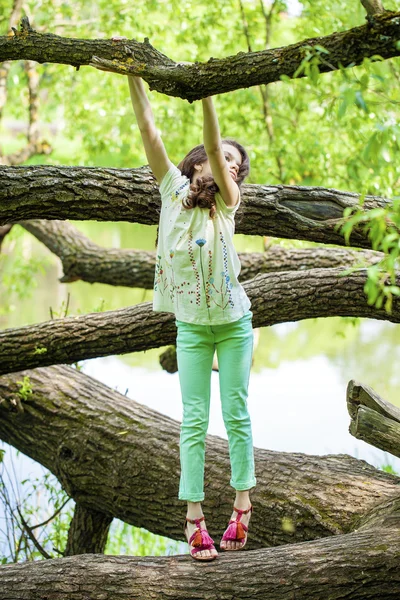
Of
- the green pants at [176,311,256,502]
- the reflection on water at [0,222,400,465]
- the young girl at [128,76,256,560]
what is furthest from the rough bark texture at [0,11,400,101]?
the reflection on water at [0,222,400,465]

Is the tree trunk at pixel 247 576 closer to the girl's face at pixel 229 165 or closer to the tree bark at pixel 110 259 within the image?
the girl's face at pixel 229 165

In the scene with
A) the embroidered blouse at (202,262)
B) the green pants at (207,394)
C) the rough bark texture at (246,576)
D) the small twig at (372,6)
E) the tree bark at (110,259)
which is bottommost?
the rough bark texture at (246,576)

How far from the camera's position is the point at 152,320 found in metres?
4.15

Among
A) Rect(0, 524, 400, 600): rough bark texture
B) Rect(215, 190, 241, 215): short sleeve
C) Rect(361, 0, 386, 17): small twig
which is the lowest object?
Rect(0, 524, 400, 600): rough bark texture

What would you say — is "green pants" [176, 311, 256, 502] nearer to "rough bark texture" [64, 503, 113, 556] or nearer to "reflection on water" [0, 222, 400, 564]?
"rough bark texture" [64, 503, 113, 556]

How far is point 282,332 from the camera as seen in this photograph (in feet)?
37.9

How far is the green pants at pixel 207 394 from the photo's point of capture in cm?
309

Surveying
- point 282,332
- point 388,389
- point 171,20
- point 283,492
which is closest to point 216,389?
point 388,389

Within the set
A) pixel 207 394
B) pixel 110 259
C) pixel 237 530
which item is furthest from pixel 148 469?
pixel 110 259

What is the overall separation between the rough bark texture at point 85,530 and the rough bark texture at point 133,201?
1.97 metres

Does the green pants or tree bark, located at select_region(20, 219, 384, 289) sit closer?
the green pants

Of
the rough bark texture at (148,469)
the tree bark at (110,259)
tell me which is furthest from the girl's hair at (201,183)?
the tree bark at (110,259)

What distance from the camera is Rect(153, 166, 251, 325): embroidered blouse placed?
3.10m

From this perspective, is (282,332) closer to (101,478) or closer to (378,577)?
(101,478)
